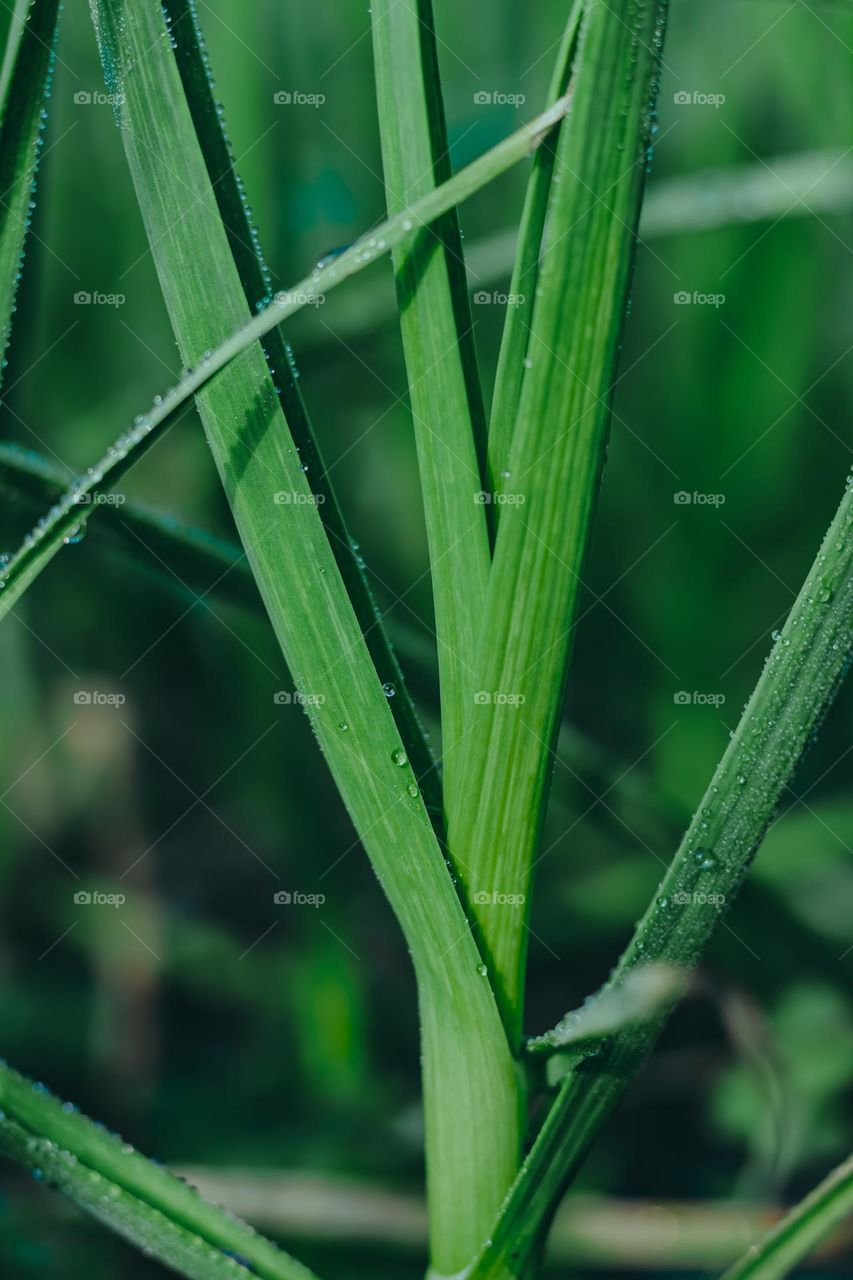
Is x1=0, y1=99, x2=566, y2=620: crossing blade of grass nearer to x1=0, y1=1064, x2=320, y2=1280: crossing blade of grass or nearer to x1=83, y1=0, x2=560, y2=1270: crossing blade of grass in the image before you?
x1=83, y1=0, x2=560, y2=1270: crossing blade of grass

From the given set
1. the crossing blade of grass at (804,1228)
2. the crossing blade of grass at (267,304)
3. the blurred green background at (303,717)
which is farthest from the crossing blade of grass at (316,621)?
the blurred green background at (303,717)

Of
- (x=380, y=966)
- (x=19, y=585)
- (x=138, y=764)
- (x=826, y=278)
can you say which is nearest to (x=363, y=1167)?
(x=380, y=966)

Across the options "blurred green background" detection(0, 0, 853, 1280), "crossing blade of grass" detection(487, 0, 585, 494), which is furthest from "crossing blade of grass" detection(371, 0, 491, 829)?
"blurred green background" detection(0, 0, 853, 1280)

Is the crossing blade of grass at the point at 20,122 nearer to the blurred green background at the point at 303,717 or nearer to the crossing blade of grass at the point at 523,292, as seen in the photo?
the crossing blade of grass at the point at 523,292

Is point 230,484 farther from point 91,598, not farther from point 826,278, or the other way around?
point 826,278

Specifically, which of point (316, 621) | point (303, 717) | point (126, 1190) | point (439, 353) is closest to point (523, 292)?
point (439, 353)
